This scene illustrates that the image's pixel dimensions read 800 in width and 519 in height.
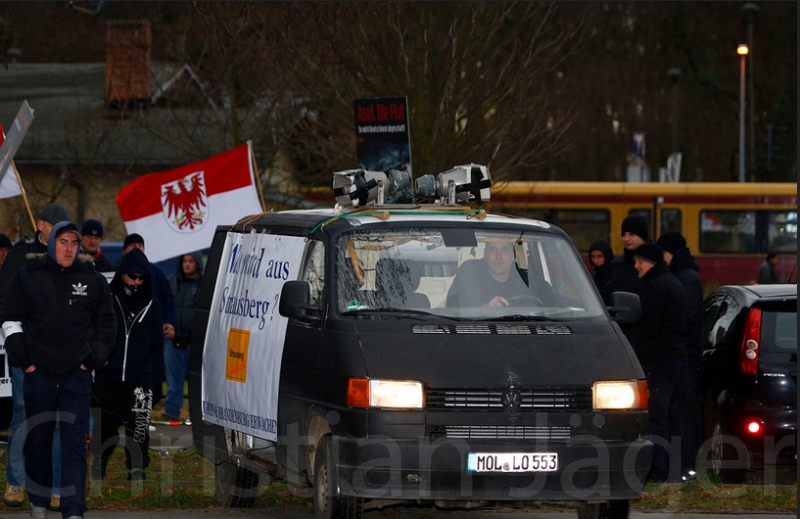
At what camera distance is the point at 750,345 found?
10461 millimetres

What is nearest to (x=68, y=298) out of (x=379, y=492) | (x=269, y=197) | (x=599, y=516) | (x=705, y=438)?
(x=379, y=492)

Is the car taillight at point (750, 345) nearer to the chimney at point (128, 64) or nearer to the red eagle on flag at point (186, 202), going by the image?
the red eagle on flag at point (186, 202)

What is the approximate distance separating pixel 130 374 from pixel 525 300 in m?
3.78

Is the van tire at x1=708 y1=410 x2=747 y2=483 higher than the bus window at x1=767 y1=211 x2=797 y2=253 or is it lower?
lower

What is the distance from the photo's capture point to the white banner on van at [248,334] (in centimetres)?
837

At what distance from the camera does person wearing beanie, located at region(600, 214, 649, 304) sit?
11508 millimetres

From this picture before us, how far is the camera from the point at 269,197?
2558 cm

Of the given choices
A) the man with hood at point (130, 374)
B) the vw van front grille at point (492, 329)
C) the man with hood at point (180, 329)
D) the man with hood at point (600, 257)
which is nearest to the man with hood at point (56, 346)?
the man with hood at point (130, 374)

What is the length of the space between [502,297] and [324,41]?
23.6 feet

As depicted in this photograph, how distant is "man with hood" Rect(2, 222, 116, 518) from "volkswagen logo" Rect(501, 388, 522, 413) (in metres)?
2.79

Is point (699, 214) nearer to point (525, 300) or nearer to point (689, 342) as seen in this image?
point (689, 342)

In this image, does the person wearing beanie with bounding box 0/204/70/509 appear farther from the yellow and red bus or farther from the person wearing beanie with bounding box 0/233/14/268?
the yellow and red bus

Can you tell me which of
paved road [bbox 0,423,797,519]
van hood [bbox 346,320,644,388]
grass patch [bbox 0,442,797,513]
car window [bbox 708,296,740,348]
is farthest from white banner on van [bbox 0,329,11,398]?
car window [bbox 708,296,740,348]

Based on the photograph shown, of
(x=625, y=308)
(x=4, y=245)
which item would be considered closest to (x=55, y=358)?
(x=625, y=308)
